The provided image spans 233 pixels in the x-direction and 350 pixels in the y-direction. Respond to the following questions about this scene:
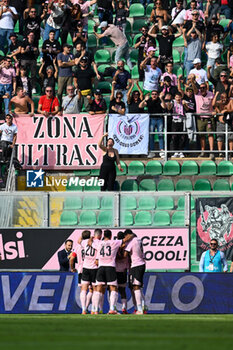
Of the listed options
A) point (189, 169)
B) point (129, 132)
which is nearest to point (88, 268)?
point (189, 169)

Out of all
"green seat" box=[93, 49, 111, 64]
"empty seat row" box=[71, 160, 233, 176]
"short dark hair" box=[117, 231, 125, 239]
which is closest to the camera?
"short dark hair" box=[117, 231, 125, 239]

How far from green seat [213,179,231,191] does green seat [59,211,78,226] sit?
135 inches

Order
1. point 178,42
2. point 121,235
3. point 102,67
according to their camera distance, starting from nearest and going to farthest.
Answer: point 121,235 < point 102,67 < point 178,42

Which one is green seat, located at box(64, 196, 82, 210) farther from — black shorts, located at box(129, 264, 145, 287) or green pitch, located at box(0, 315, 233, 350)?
green pitch, located at box(0, 315, 233, 350)

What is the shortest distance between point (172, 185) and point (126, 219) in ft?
8.27

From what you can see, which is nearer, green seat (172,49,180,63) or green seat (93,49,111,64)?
green seat (172,49,180,63)

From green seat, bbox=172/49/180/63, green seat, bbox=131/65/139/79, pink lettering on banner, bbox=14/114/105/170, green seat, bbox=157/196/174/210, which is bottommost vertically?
green seat, bbox=157/196/174/210

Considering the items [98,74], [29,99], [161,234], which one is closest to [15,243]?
[161,234]

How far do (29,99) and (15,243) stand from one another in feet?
14.8

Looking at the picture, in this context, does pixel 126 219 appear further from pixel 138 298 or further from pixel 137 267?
pixel 138 298

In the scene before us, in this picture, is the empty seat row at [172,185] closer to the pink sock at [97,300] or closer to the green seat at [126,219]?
Result: the green seat at [126,219]

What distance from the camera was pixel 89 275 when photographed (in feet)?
60.3

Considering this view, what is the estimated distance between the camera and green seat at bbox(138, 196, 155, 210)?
2036cm

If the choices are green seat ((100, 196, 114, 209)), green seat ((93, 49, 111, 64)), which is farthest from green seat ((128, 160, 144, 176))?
green seat ((93, 49, 111, 64))
